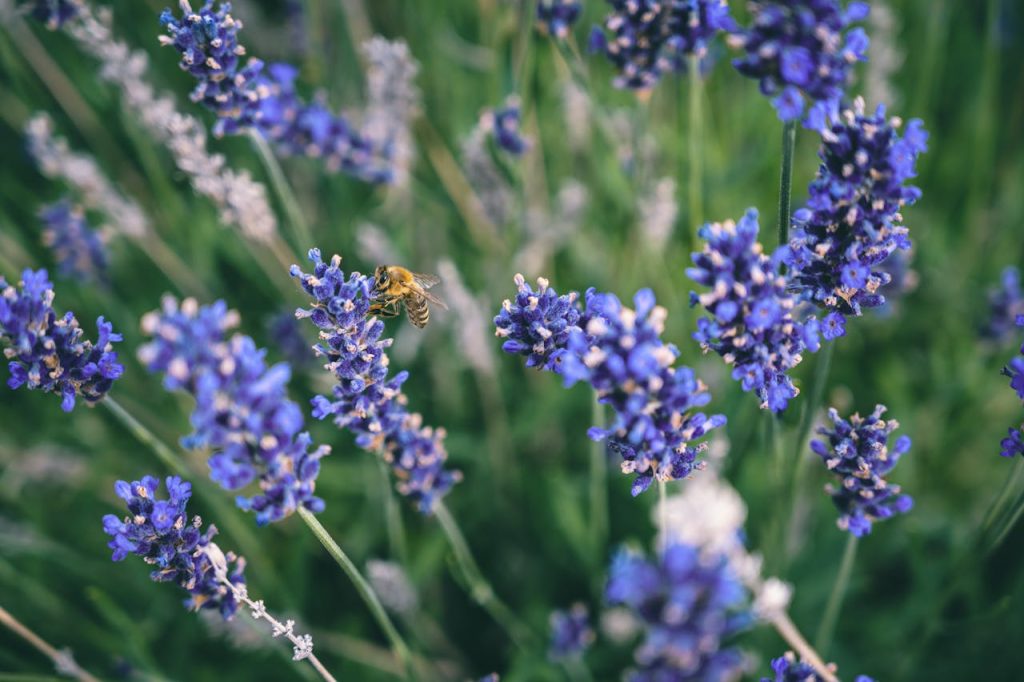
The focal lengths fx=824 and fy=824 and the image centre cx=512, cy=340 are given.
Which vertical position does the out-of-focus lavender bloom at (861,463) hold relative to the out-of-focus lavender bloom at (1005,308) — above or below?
below

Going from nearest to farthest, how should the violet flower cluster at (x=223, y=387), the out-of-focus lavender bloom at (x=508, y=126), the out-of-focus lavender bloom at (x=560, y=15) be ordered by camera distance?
the violet flower cluster at (x=223, y=387), the out-of-focus lavender bloom at (x=560, y=15), the out-of-focus lavender bloom at (x=508, y=126)

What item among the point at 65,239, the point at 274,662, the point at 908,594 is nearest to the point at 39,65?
the point at 65,239

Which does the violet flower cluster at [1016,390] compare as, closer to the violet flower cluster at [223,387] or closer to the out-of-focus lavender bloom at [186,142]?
the violet flower cluster at [223,387]

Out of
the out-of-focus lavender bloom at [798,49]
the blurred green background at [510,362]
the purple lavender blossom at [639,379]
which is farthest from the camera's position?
the blurred green background at [510,362]

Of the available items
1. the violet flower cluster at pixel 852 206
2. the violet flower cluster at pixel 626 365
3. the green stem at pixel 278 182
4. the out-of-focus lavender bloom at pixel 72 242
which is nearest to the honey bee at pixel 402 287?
the green stem at pixel 278 182

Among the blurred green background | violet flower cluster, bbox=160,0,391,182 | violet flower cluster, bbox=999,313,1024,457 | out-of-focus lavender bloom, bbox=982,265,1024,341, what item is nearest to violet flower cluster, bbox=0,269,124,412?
violet flower cluster, bbox=160,0,391,182

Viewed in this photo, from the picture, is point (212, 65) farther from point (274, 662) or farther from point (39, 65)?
point (274, 662)

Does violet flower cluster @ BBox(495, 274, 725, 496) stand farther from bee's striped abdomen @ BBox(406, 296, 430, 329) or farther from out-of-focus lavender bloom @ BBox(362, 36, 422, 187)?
out-of-focus lavender bloom @ BBox(362, 36, 422, 187)
